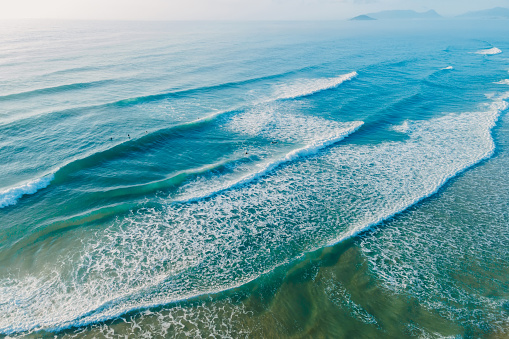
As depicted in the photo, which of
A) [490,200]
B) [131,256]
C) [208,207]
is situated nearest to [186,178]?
[208,207]

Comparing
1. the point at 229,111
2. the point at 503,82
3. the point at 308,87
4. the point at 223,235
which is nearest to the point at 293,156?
the point at 223,235

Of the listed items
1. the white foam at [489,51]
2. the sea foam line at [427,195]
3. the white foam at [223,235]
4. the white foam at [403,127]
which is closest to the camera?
the white foam at [223,235]

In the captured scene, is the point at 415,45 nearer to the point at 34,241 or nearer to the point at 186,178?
the point at 186,178

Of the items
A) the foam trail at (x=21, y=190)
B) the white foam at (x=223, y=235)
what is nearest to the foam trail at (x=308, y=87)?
the white foam at (x=223, y=235)

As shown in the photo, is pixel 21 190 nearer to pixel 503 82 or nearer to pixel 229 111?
pixel 229 111

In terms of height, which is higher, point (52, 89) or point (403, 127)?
point (52, 89)

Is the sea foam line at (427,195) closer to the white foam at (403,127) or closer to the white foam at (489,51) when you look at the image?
the white foam at (403,127)
